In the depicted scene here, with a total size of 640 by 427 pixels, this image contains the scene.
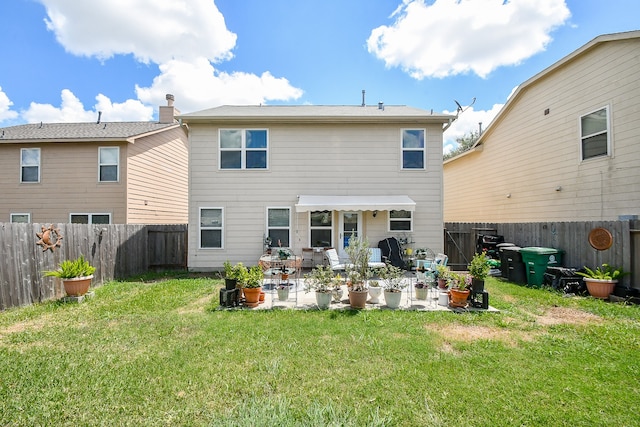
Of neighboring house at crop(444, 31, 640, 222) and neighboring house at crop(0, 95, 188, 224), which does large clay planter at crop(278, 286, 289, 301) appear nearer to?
neighboring house at crop(0, 95, 188, 224)

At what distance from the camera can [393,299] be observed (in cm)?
679

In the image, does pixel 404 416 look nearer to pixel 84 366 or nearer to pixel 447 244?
pixel 84 366

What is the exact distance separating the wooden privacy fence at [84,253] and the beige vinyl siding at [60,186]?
10.4ft

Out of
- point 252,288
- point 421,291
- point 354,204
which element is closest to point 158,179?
point 354,204

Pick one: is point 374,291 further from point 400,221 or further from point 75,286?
point 75,286

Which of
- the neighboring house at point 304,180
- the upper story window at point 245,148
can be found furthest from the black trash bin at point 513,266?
the upper story window at point 245,148

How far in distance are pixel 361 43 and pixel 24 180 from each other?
16.9 m

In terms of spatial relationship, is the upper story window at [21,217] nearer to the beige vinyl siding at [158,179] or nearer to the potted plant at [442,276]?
the beige vinyl siding at [158,179]

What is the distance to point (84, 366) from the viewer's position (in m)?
3.98

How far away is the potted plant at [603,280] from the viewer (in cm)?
752

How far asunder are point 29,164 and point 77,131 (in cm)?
254

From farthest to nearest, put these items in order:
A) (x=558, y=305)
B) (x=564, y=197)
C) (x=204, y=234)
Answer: (x=204, y=234)
(x=564, y=197)
(x=558, y=305)

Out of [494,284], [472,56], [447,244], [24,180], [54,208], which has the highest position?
[472,56]

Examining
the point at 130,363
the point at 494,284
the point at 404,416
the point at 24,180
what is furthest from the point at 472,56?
the point at 24,180
